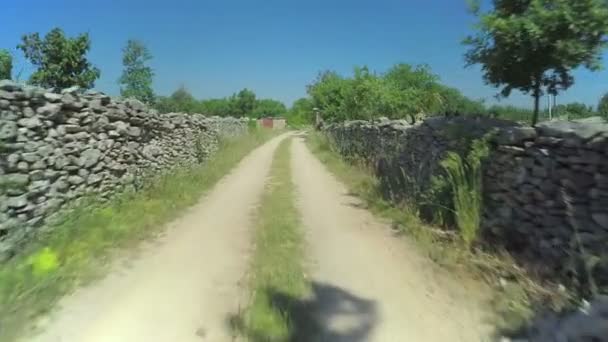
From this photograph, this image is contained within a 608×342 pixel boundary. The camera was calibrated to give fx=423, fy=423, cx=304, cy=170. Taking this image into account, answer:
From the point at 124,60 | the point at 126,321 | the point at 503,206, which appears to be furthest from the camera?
the point at 124,60

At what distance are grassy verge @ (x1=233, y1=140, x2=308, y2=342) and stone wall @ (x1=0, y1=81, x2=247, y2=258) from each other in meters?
2.84

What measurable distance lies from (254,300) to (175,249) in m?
2.19

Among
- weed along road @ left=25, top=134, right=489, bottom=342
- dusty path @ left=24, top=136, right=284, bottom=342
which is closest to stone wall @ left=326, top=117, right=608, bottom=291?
weed along road @ left=25, top=134, right=489, bottom=342

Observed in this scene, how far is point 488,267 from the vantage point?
4.85 meters

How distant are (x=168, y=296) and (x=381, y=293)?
7.26 feet

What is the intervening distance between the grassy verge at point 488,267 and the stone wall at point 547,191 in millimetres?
254

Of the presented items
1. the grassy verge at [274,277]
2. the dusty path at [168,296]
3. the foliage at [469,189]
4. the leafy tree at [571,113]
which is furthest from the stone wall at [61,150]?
the leafy tree at [571,113]

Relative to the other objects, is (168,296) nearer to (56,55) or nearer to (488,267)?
(488,267)

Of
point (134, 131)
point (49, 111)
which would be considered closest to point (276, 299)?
point (49, 111)

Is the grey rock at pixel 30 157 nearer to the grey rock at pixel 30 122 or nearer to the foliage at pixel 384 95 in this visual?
the grey rock at pixel 30 122

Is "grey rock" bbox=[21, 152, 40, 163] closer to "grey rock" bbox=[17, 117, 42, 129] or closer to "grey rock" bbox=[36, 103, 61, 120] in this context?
"grey rock" bbox=[17, 117, 42, 129]

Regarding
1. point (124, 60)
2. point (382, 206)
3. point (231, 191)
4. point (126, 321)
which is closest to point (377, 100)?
point (231, 191)

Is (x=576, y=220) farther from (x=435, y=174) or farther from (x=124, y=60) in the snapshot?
(x=124, y=60)

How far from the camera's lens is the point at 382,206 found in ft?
27.3
